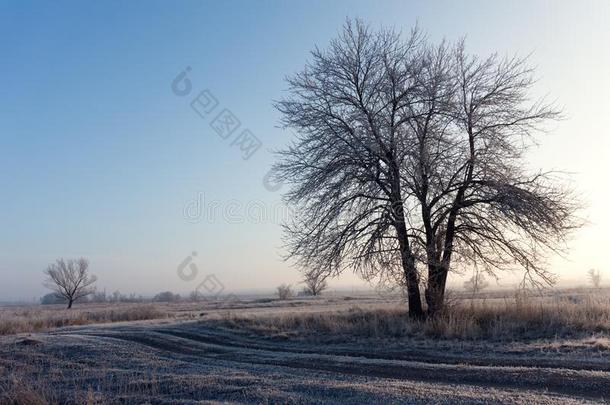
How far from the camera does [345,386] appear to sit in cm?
1049

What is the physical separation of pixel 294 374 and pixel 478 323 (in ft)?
27.1

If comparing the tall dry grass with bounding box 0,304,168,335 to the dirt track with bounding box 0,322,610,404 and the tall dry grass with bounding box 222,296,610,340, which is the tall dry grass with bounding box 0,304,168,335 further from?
the tall dry grass with bounding box 222,296,610,340

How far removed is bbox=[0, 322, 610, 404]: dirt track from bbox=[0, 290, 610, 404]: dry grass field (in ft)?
0.11

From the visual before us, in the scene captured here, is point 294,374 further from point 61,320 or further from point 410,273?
point 61,320

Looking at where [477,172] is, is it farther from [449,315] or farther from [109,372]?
[109,372]

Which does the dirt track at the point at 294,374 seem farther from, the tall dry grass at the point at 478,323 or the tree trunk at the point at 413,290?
the tree trunk at the point at 413,290

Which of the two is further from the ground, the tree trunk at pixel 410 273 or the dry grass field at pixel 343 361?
the tree trunk at pixel 410 273

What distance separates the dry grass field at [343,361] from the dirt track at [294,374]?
3 cm

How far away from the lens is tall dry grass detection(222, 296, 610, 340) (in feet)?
54.1

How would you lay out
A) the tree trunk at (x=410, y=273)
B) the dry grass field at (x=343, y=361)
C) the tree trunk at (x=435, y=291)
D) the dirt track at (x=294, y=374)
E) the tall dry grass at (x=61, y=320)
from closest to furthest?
the dirt track at (x=294, y=374), the dry grass field at (x=343, y=361), the tree trunk at (x=410, y=273), the tree trunk at (x=435, y=291), the tall dry grass at (x=61, y=320)

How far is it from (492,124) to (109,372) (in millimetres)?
14856

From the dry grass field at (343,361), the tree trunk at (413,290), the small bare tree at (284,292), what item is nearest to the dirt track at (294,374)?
the dry grass field at (343,361)

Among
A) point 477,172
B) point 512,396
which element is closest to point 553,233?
point 477,172

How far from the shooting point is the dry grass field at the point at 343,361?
10.2m
